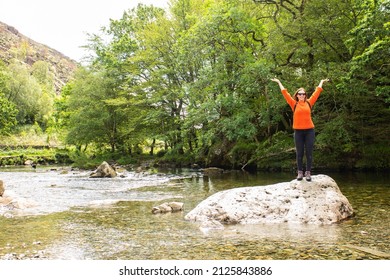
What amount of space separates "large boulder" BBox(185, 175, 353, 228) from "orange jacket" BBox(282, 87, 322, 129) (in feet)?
4.35

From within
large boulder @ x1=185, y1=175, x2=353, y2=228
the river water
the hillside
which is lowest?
the river water

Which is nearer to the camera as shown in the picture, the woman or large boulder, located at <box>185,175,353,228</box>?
large boulder, located at <box>185,175,353,228</box>

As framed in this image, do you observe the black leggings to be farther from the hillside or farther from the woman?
the hillside

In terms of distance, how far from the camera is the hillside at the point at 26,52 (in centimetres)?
10144

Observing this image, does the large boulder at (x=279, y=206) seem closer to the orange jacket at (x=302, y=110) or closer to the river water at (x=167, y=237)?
the river water at (x=167, y=237)

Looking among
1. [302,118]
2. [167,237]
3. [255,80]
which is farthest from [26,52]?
[167,237]

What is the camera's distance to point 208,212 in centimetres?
795

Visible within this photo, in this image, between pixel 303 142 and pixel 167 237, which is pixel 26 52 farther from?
pixel 167 237

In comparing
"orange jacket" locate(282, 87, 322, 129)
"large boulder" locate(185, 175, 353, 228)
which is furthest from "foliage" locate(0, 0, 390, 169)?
"large boulder" locate(185, 175, 353, 228)

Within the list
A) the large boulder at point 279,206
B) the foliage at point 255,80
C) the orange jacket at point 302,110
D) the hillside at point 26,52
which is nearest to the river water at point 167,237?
the large boulder at point 279,206

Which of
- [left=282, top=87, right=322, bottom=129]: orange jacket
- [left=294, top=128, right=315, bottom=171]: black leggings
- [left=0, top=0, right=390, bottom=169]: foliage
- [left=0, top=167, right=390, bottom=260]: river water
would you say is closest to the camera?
[left=0, top=167, right=390, bottom=260]: river water

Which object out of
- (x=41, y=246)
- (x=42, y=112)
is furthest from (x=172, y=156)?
(x=42, y=112)

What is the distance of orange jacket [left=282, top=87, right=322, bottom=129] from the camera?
7820 mm

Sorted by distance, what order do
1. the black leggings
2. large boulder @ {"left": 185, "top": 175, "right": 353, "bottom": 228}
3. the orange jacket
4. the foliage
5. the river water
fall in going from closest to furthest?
the river water → large boulder @ {"left": 185, "top": 175, "right": 353, "bottom": 228} → the orange jacket → the black leggings → the foliage
